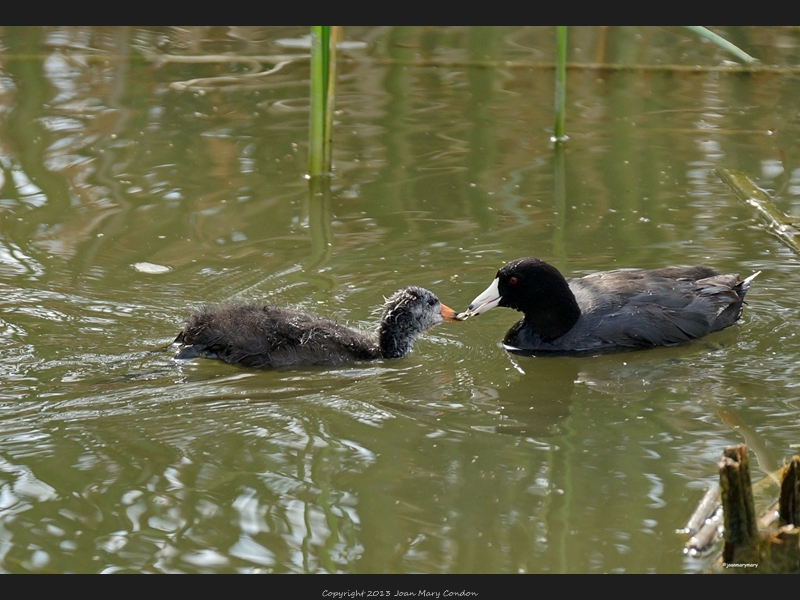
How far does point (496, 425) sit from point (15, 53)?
8.35m

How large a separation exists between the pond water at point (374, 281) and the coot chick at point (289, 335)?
104 millimetres

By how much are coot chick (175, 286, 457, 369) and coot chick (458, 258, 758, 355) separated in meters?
0.38

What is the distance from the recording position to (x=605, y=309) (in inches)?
265

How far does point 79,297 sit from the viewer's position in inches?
274

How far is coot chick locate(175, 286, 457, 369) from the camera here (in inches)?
247

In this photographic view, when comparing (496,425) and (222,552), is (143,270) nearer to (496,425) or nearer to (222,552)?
(496,425)

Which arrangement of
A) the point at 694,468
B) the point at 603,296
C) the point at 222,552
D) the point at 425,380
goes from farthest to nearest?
the point at 603,296 → the point at 425,380 → the point at 694,468 → the point at 222,552

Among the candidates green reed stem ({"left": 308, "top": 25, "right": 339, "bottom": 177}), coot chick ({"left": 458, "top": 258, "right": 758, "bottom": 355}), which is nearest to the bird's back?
coot chick ({"left": 458, "top": 258, "right": 758, "bottom": 355})

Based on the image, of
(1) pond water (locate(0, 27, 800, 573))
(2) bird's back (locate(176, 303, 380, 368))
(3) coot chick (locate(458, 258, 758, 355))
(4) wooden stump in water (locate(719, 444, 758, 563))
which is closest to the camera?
(4) wooden stump in water (locate(719, 444, 758, 563))

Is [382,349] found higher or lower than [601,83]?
lower

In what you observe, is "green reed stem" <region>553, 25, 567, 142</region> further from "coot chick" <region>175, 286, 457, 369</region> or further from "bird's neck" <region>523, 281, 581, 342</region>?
"coot chick" <region>175, 286, 457, 369</region>

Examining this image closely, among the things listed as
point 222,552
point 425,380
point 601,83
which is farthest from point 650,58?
point 222,552

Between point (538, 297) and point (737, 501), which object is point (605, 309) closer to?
point (538, 297)

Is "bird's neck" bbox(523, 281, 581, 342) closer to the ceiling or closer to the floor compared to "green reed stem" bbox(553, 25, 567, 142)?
closer to the floor
